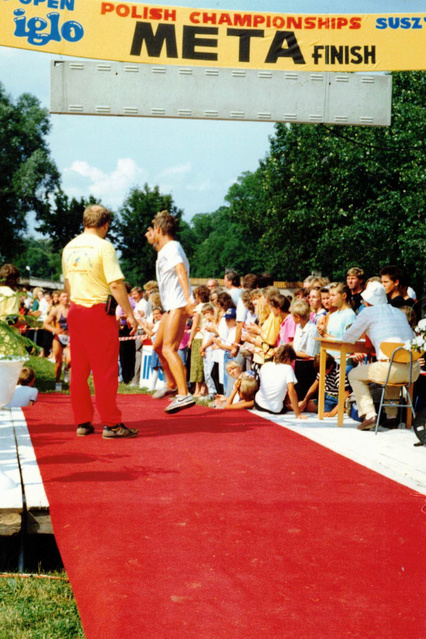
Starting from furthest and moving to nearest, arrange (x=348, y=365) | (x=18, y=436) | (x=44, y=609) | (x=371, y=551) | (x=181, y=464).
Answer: (x=348, y=365), (x=18, y=436), (x=181, y=464), (x=371, y=551), (x=44, y=609)

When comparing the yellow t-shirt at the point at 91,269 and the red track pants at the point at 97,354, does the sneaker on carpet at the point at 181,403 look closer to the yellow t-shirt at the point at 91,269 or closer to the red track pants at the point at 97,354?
the red track pants at the point at 97,354

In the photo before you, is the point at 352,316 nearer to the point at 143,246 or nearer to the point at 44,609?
the point at 44,609

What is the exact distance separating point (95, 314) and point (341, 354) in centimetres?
307

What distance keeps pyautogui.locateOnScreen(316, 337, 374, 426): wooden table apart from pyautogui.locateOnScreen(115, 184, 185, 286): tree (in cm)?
5577

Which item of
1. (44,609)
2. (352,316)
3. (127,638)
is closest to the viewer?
(127,638)

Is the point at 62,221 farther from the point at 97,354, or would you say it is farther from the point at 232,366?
the point at 97,354

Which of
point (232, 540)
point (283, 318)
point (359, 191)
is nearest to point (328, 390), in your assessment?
point (283, 318)

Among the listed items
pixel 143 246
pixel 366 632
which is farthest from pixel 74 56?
pixel 143 246

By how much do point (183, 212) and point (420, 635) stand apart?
64551mm

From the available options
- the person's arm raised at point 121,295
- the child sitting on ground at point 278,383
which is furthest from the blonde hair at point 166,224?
the child sitting on ground at point 278,383

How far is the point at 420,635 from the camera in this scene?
298cm

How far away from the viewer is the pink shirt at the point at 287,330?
9.78 metres

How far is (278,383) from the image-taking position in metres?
8.95

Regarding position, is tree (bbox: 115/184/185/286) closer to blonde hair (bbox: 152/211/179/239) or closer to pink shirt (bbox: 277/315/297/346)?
pink shirt (bbox: 277/315/297/346)
